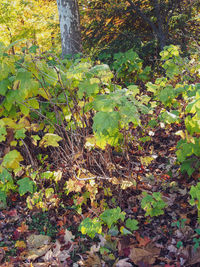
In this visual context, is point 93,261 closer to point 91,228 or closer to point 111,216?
point 91,228

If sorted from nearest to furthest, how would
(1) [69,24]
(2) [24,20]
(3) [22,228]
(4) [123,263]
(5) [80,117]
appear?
(4) [123,263] → (5) [80,117] → (3) [22,228] → (1) [69,24] → (2) [24,20]

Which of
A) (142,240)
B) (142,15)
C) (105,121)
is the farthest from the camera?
(142,15)

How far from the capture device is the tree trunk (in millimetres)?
5488

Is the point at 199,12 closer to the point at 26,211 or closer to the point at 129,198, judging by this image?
the point at 129,198

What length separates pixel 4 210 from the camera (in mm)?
3365

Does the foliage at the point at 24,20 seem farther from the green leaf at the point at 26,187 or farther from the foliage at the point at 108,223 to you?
the foliage at the point at 108,223

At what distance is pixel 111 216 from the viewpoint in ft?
8.28

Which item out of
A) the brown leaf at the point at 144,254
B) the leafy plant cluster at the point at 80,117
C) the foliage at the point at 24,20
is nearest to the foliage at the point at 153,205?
the leafy plant cluster at the point at 80,117

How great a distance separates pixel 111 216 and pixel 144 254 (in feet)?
1.49

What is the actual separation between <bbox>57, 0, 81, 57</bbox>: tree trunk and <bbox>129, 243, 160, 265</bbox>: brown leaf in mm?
4336

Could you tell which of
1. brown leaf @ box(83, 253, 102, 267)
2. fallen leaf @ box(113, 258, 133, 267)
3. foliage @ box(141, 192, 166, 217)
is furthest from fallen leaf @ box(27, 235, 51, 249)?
foliage @ box(141, 192, 166, 217)

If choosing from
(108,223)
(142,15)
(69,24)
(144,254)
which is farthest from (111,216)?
(142,15)

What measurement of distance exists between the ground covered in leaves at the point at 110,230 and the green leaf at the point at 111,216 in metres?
0.12

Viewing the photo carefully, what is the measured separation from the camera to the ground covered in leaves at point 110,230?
7.59ft
